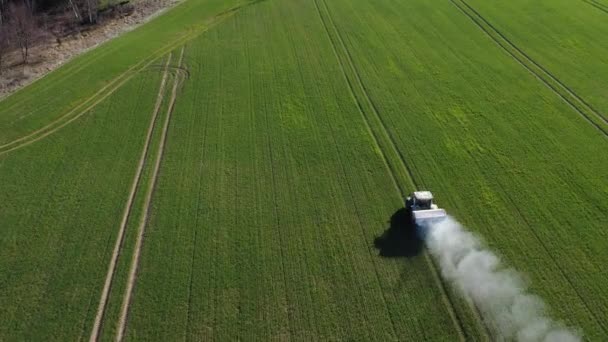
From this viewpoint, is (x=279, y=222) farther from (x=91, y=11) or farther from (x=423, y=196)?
(x=91, y=11)

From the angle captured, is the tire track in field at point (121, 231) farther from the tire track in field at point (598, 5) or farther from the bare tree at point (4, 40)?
the tire track in field at point (598, 5)

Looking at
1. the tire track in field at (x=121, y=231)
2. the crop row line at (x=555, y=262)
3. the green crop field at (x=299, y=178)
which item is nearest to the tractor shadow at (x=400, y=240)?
the green crop field at (x=299, y=178)

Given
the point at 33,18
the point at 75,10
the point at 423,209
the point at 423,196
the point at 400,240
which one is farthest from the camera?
the point at 75,10

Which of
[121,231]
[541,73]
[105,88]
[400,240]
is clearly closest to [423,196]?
[400,240]

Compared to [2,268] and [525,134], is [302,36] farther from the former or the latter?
[2,268]

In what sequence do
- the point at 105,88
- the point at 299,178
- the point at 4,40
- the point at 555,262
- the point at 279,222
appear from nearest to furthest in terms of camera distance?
the point at 555,262
the point at 279,222
the point at 299,178
the point at 105,88
the point at 4,40

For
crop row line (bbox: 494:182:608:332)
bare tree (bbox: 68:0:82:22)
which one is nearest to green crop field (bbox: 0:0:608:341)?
crop row line (bbox: 494:182:608:332)
